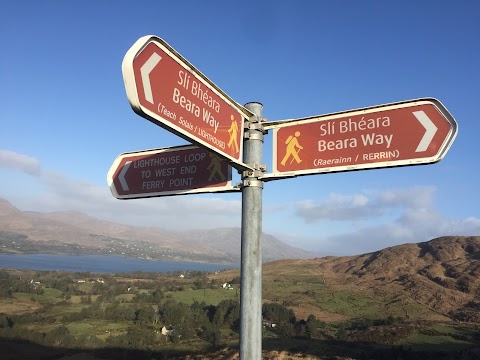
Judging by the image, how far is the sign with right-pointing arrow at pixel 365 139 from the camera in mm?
2732

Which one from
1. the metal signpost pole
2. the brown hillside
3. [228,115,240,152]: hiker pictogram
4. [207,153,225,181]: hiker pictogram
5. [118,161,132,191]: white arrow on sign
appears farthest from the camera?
the brown hillside

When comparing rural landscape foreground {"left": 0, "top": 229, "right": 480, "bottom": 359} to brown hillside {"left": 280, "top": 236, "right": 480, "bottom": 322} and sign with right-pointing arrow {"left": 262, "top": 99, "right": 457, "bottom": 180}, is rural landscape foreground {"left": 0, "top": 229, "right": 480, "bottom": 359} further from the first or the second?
sign with right-pointing arrow {"left": 262, "top": 99, "right": 457, "bottom": 180}

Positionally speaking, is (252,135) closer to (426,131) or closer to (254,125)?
(254,125)

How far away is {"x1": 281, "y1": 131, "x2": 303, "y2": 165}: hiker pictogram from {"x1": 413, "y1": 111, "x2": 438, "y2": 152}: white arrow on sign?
3.10 feet

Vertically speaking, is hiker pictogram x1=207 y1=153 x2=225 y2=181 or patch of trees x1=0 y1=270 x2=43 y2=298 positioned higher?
hiker pictogram x1=207 y1=153 x2=225 y2=181

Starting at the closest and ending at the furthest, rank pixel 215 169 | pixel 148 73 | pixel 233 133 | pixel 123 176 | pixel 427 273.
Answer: pixel 148 73, pixel 233 133, pixel 215 169, pixel 123 176, pixel 427 273

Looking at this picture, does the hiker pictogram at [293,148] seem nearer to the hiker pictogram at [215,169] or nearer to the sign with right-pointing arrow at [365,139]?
the sign with right-pointing arrow at [365,139]

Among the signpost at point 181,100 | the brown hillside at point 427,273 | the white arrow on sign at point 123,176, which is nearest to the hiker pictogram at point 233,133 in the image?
the signpost at point 181,100

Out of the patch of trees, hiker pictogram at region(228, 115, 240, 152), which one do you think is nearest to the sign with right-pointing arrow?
hiker pictogram at region(228, 115, 240, 152)

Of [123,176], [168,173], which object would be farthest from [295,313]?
[168,173]

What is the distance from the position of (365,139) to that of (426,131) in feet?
1.48

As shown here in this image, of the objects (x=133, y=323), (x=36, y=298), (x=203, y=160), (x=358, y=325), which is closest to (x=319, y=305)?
(x=358, y=325)

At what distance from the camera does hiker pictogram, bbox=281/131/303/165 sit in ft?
10.2

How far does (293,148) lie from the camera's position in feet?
10.3
